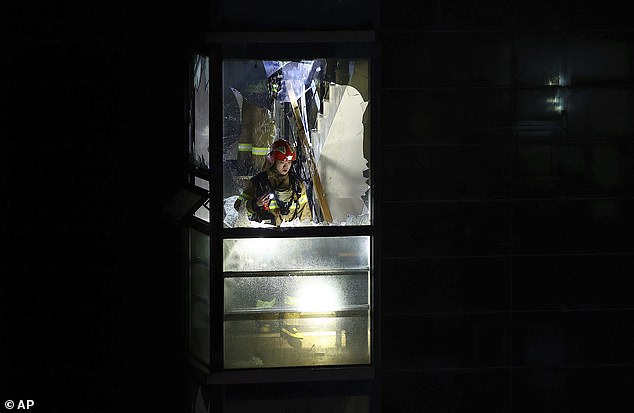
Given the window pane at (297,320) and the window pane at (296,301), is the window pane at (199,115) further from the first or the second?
the window pane at (297,320)

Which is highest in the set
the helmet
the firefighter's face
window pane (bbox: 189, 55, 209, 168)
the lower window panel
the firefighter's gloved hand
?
window pane (bbox: 189, 55, 209, 168)

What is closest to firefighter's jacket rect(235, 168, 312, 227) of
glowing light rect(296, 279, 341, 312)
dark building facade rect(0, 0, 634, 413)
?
glowing light rect(296, 279, 341, 312)

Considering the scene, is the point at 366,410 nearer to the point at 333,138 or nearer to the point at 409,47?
the point at 333,138

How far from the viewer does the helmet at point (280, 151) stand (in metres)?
9.31

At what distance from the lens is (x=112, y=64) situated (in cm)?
1032

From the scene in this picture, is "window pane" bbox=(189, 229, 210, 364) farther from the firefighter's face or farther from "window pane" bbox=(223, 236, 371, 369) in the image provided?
the firefighter's face

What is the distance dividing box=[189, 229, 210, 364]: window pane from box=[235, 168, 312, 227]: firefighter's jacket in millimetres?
475

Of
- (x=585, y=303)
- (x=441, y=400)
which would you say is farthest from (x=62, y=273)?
(x=585, y=303)

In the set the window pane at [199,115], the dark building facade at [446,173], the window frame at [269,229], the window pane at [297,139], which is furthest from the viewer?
the dark building facade at [446,173]

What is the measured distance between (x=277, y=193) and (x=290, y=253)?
489 mm

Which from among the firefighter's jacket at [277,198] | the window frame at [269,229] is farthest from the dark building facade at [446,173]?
the firefighter's jacket at [277,198]

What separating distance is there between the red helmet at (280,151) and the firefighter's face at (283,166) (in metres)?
0.02

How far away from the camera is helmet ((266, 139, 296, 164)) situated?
9312 millimetres

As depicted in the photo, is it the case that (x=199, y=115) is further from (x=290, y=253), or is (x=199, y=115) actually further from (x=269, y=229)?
(x=290, y=253)
